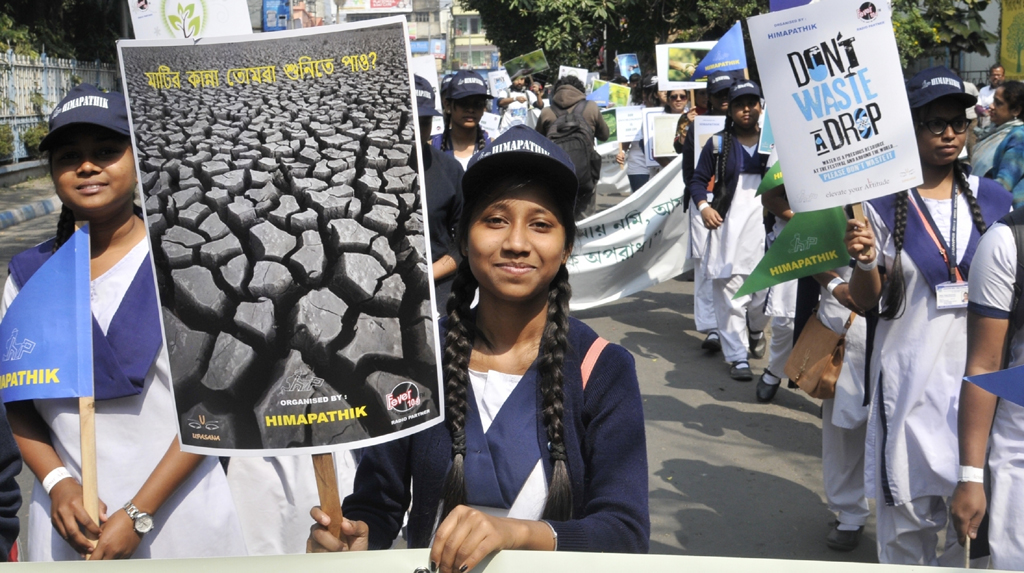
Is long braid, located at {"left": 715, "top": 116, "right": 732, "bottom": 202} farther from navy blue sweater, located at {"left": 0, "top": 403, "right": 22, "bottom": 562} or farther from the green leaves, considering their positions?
navy blue sweater, located at {"left": 0, "top": 403, "right": 22, "bottom": 562}

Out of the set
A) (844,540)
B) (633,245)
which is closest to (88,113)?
(844,540)

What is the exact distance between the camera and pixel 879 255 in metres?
3.66

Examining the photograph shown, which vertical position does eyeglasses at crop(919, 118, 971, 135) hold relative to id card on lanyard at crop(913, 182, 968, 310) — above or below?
above

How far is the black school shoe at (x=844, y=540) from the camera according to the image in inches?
179

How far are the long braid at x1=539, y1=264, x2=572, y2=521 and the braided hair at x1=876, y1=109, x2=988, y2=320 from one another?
76.9 inches

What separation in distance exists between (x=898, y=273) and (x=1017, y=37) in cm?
512

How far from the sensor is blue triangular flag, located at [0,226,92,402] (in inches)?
94.0

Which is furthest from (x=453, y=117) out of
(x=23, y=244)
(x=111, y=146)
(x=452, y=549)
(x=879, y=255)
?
(x=23, y=244)

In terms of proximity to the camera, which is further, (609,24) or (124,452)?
(609,24)

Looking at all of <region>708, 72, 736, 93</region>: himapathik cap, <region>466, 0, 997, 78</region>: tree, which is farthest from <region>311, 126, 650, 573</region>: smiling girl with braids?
<region>466, 0, 997, 78</region>: tree

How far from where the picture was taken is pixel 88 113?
8.25 feet

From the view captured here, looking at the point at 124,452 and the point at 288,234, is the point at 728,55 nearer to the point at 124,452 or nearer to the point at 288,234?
A: the point at 124,452

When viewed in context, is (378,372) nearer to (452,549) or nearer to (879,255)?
(452,549)

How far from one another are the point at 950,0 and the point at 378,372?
22.6m
